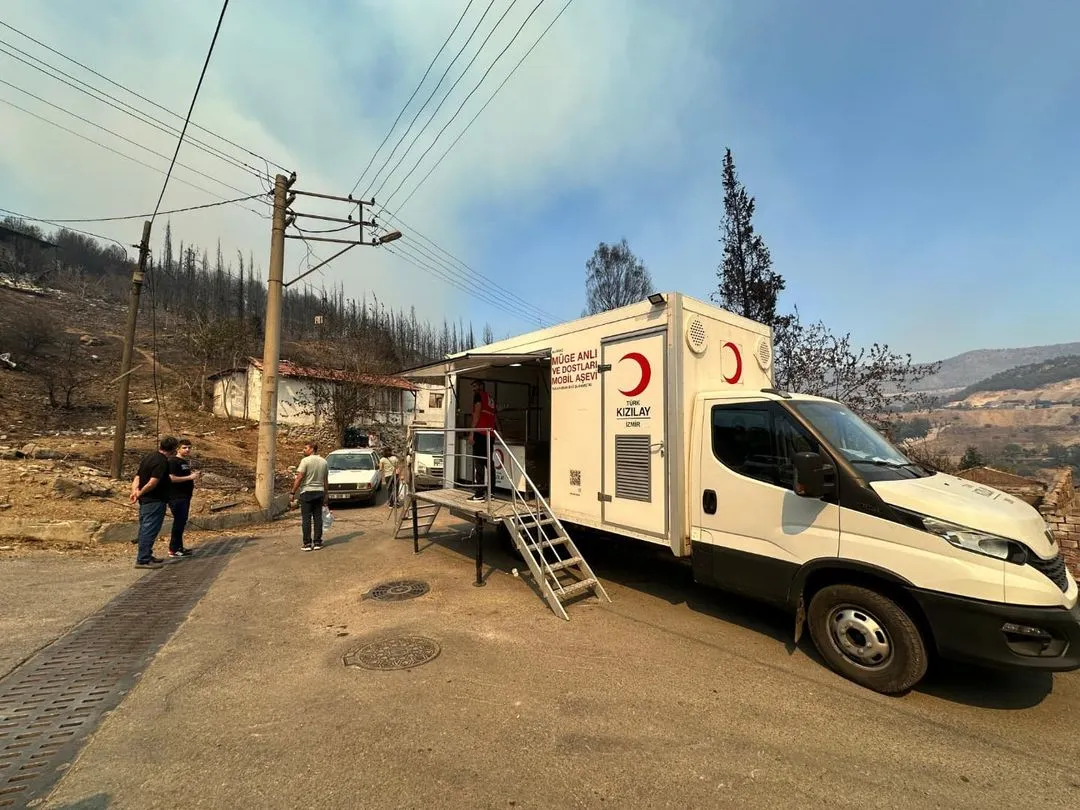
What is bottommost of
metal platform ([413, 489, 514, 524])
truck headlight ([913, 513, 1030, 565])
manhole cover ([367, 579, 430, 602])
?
manhole cover ([367, 579, 430, 602])

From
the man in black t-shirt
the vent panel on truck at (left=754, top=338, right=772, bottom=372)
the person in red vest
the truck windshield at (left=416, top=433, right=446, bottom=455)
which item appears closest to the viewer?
the vent panel on truck at (left=754, top=338, right=772, bottom=372)

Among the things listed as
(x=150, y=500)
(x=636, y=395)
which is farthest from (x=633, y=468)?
(x=150, y=500)

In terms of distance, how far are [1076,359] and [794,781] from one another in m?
67.0

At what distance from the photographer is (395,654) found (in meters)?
4.23

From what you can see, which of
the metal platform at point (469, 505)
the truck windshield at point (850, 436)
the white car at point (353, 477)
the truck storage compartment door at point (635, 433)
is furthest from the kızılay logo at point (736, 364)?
the white car at point (353, 477)

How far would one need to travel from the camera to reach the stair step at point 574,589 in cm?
531

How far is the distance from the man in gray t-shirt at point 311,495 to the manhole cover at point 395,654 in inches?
171

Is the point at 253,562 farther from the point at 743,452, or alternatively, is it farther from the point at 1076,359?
the point at 1076,359

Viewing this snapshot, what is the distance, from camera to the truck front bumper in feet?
10.2

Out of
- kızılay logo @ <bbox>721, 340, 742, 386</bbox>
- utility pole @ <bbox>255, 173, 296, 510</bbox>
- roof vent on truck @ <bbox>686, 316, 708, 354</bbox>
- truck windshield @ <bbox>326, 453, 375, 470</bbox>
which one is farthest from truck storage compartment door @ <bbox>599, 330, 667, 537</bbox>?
truck windshield @ <bbox>326, 453, 375, 470</bbox>

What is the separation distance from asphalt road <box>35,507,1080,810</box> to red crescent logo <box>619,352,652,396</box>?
94.8 inches

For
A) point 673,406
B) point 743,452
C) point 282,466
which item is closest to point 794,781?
point 743,452

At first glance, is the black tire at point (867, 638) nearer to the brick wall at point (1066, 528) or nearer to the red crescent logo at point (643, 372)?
the red crescent logo at point (643, 372)

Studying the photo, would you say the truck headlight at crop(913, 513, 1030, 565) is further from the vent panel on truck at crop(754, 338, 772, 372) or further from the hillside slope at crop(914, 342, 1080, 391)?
the hillside slope at crop(914, 342, 1080, 391)
